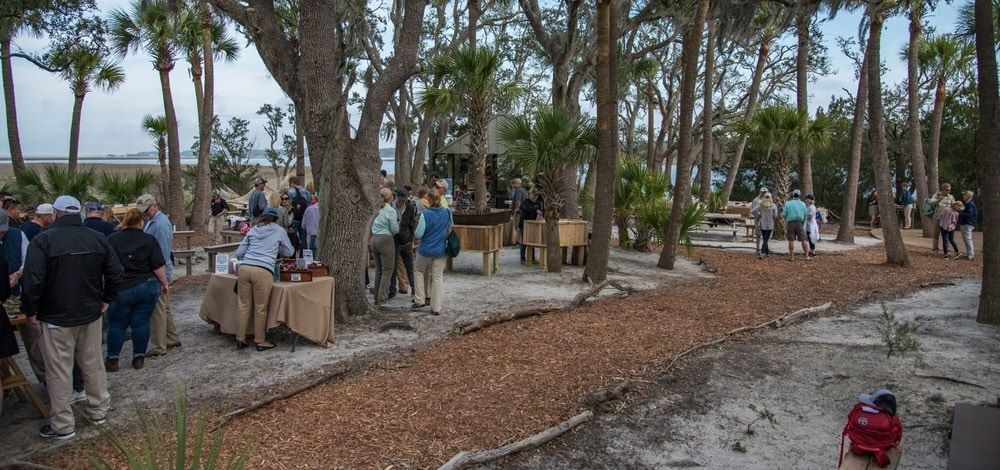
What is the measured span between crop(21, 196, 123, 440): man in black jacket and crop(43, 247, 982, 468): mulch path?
0.68m

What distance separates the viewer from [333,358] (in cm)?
681

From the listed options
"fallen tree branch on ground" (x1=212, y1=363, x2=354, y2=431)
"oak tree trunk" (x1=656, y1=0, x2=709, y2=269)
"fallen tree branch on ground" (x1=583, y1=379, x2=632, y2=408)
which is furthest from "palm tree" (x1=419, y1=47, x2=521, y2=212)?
"fallen tree branch on ground" (x1=583, y1=379, x2=632, y2=408)

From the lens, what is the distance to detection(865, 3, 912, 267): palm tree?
14.2 meters

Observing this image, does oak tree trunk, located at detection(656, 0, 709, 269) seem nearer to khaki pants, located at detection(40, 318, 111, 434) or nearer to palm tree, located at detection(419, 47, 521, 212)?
palm tree, located at detection(419, 47, 521, 212)

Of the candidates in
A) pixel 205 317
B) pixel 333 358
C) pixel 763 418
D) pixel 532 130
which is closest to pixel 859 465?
pixel 763 418

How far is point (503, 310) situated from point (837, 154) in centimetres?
2794

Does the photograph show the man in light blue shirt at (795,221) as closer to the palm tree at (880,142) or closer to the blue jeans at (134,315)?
the palm tree at (880,142)

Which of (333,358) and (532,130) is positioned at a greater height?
(532,130)

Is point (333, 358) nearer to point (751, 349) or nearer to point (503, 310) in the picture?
point (503, 310)

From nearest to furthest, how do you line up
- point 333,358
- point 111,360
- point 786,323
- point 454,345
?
point 111,360
point 333,358
point 454,345
point 786,323

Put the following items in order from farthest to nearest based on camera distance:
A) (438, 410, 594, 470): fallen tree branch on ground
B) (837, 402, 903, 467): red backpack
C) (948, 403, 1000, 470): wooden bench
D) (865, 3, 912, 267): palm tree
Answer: (865, 3, 912, 267): palm tree, (438, 410, 594, 470): fallen tree branch on ground, (948, 403, 1000, 470): wooden bench, (837, 402, 903, 467): red backpack

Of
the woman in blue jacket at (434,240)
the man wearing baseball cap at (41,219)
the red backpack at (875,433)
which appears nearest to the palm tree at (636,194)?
the woman in blue jacket at (434,240)

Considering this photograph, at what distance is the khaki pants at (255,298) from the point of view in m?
6.95

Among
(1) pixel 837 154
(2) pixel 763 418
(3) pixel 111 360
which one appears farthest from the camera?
(1) pixel 837 154
